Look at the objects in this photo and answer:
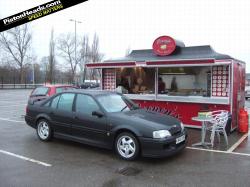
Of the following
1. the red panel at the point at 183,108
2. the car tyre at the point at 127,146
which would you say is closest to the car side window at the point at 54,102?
the car tyre at the point at 127,146

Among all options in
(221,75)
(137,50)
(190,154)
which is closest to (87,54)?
(137,50)

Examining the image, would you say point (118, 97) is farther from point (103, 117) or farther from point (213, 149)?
point (213, 149)

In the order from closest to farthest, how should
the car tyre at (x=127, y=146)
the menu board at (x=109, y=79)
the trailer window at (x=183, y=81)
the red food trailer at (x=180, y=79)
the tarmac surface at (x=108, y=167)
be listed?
the tarmac surface at (x=108, y=167) < the car tyre at (x=127, y=146) < the red food trailer at (x=180, y=79) < the trailer window at (x=183, y=81) < the menu board at (x=109, y=79)

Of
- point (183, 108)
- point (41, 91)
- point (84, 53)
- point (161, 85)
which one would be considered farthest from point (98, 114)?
point (84, 53)

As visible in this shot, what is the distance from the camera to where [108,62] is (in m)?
11.8

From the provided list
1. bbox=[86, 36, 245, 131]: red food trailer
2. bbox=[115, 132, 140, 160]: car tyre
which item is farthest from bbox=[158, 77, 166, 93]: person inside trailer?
bbox=[115, 132, 140, 160]: car tyre

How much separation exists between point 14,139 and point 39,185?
378 centimetres

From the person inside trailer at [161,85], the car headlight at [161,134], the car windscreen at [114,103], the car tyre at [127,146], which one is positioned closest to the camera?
the car headlight at [161,134]

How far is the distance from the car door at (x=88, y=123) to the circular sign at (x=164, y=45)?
5.08m

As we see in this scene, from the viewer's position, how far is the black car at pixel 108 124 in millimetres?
5945

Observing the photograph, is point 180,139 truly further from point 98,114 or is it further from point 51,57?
point 51,57

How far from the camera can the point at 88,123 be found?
22.2ft

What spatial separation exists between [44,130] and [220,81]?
613 cm

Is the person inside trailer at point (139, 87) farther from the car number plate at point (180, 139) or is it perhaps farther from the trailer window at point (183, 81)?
the car number plate at point (180, 139)
